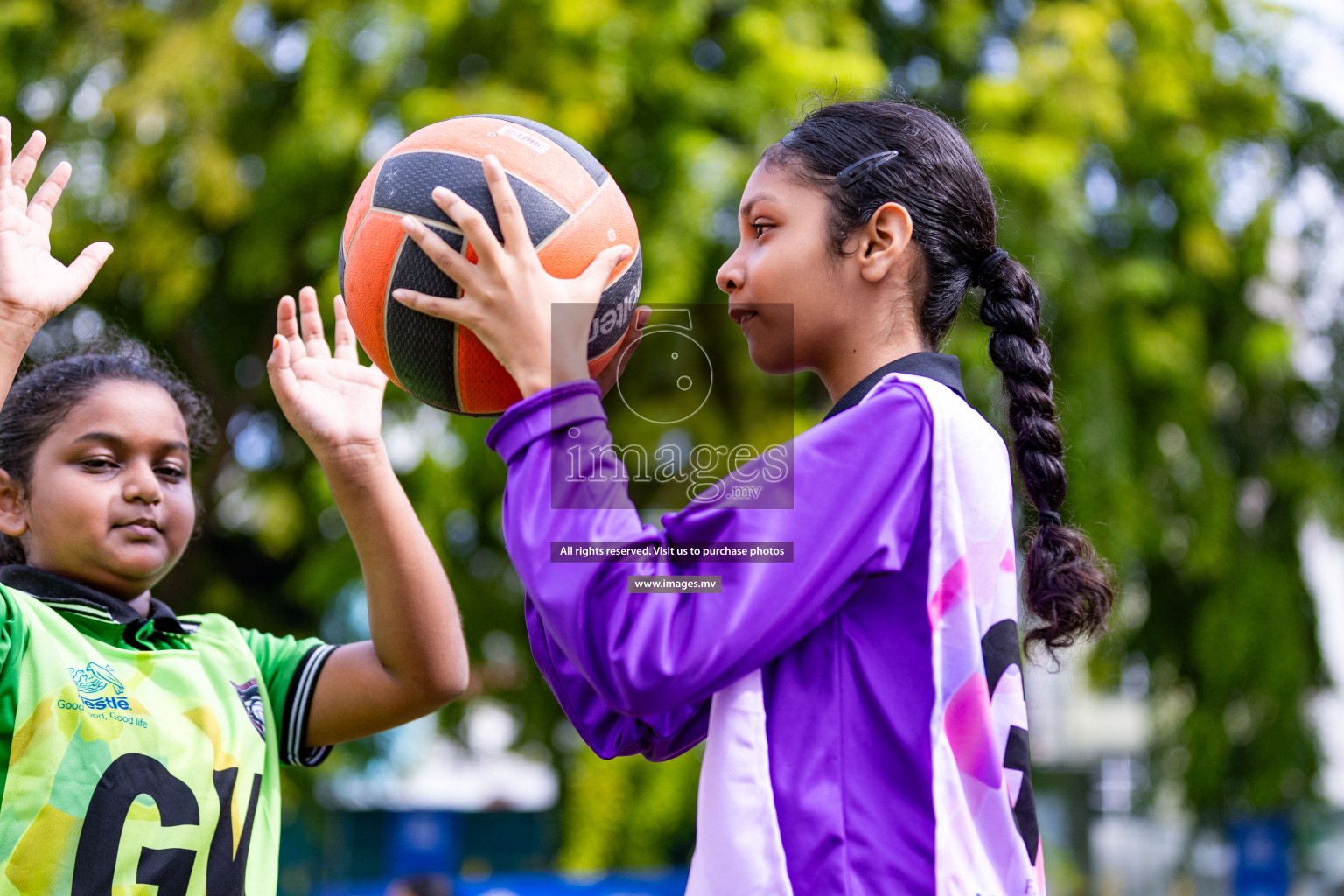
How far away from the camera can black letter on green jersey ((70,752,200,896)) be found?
6.61 feet

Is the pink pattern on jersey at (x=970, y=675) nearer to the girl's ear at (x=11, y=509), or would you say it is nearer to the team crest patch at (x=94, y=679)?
the team crest patch at (x=94, y=679)

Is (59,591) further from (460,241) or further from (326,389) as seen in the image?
(460,241)

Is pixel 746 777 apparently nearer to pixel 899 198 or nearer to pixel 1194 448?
pixel 899 198

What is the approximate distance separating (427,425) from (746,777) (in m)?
5.07

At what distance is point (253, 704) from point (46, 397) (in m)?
0.74

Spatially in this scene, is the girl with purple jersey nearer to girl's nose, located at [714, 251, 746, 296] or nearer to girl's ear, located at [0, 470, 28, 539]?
girl's nose, located at [714, 251, 746, 296]

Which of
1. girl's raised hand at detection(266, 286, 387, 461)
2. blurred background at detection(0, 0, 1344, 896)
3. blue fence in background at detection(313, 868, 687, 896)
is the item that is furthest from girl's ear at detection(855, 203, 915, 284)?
blue fence in background at detection(313, 868, 687, 896)

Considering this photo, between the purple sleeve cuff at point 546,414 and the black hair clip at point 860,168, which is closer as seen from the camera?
the purple sleeve cuff at point 546,414

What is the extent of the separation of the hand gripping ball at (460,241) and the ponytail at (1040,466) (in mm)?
604

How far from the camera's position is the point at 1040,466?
75.7 inches

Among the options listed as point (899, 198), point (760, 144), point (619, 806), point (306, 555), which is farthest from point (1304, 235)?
point (899, 198)

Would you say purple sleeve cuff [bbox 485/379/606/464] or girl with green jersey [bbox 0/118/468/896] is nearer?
purple sleeve cuff [bbox 485/379/606/464]

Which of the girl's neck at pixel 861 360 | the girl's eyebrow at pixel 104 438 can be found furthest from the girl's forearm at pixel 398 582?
the girl's neck at pixel 861 360

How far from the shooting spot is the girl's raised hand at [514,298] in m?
1.56
